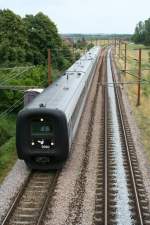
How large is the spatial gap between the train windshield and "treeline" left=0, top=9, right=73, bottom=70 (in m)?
27.6

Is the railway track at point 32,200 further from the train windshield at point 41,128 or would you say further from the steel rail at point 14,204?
the train windshield at point 41,128

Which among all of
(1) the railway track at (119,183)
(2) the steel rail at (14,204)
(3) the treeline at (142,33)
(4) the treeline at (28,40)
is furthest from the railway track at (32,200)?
(3) the treeline at (142,33)

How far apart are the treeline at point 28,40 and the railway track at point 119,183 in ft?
70.4

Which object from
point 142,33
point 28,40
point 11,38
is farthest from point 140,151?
point 142,33

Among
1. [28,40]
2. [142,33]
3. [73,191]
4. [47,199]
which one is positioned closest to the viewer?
[47,199]

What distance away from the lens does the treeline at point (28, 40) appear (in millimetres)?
48469

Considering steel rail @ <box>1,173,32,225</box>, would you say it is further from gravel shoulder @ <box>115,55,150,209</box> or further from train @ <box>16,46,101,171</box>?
gravel shoulder @ <box>115,55,150,209</box>

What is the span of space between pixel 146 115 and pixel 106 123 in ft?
24.8

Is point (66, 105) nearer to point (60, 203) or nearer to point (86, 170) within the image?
point (86, 170)

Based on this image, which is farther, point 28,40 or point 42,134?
point 28,40

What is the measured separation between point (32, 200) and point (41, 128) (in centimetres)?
341

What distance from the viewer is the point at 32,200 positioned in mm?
16516

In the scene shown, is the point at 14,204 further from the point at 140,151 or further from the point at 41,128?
the point at 140,151

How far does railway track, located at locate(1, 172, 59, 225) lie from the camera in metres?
14.8
